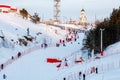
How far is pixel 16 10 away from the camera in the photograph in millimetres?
121875

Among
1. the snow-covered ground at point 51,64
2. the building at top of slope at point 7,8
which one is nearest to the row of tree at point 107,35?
the snow-covered ground at point 51,64

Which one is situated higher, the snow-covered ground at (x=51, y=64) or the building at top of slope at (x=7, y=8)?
the building at top of slope at (x=7, y=8)

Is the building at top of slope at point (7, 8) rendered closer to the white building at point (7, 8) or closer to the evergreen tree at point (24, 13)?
the white building at point (7, 8)

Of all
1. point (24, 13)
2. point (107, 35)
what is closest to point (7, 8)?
point (24, 13)

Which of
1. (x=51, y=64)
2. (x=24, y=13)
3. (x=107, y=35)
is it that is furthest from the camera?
(x=24, y=13)

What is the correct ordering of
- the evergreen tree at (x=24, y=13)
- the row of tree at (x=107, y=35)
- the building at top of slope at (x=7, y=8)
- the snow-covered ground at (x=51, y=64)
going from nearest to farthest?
the snow-covered ground at (x=51, y=64) → the row of tree at (x=107, y=35) → the evergreen tree at (x=24, y=13) → the building at top of slope at (x=7, y=8)

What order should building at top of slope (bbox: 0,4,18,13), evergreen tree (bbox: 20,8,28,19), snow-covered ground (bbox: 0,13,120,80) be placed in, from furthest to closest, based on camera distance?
building at top of slope (bbox: 0,4,18,13) → evergreen tree (bbox: 20,8,28,19) → snow-covered ground (bbox: 0,13,120,80)

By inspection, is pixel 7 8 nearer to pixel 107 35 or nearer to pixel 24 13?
pixel 24 13

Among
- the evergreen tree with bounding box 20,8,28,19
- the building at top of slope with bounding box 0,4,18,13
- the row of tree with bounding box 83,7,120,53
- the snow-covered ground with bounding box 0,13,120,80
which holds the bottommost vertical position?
the snow-covered ground with bounding box 0,13,120,80

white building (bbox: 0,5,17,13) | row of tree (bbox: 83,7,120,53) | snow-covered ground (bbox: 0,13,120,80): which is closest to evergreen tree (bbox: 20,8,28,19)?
white building (bbox: 0,5,17,13)

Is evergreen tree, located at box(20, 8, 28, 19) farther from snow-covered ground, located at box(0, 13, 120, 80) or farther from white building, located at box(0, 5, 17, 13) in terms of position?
snow-covered ground, located at box(0, 13, 120, 80)

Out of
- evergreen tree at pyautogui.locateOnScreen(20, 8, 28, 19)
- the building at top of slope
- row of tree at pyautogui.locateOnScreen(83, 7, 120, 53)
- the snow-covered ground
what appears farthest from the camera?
the building at top of slope

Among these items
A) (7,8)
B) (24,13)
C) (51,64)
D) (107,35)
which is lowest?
(51,64)

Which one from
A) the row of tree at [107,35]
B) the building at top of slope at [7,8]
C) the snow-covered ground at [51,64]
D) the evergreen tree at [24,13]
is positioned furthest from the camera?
the building at top of slope at [7,8]
